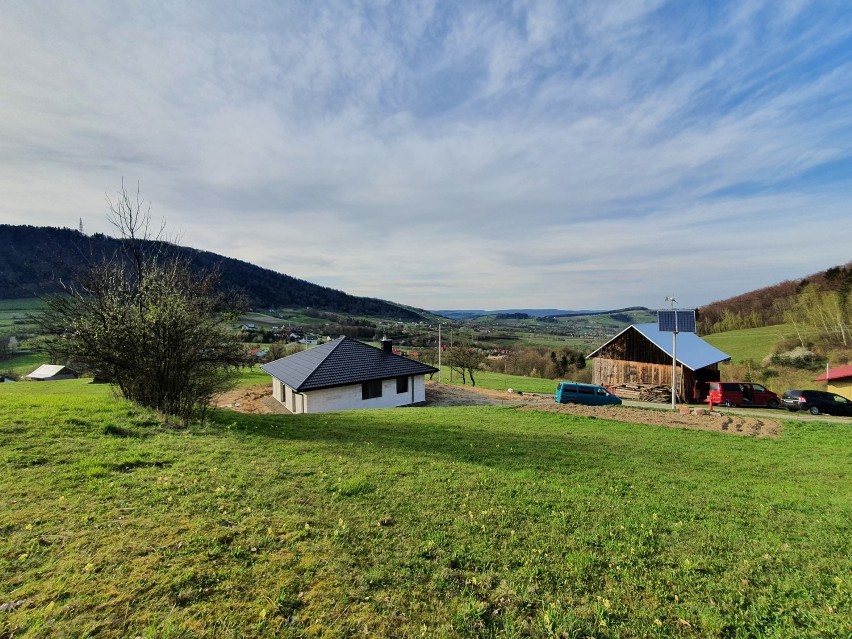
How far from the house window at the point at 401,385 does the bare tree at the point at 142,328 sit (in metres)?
17.1

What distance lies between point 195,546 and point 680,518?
7304mm

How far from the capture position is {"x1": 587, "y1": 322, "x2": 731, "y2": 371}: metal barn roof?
30.3 metres

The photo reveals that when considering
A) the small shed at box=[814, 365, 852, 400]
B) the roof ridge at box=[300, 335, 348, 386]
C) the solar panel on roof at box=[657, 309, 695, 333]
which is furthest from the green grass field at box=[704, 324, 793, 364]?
the roof ridge at box=[300, 335, 348, 386]

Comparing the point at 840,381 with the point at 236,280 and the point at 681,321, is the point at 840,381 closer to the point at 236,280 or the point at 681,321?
the point at 681,321

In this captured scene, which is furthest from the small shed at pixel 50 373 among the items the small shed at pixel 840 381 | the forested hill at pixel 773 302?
the forested hill at pixel 773 302

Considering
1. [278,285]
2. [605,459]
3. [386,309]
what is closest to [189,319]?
[605,459]

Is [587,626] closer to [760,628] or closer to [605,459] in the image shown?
[760,628]

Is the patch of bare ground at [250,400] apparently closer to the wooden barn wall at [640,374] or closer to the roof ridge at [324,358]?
the roof ridge at [324,358]

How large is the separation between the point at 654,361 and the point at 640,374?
1727 mm

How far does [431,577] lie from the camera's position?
409 cm

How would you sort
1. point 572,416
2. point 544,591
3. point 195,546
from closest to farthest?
1. point 544,591
2. point 195,546
3. point 572,416

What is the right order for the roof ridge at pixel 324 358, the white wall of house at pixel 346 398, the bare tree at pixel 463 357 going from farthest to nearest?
the bare tree at pixel 463 357, the white wall of house at pixel 346 398, the roof ridge at pixel 324 358

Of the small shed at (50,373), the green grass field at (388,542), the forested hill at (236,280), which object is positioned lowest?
the small shed at (50,373)

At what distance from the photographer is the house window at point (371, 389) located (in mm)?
26500
